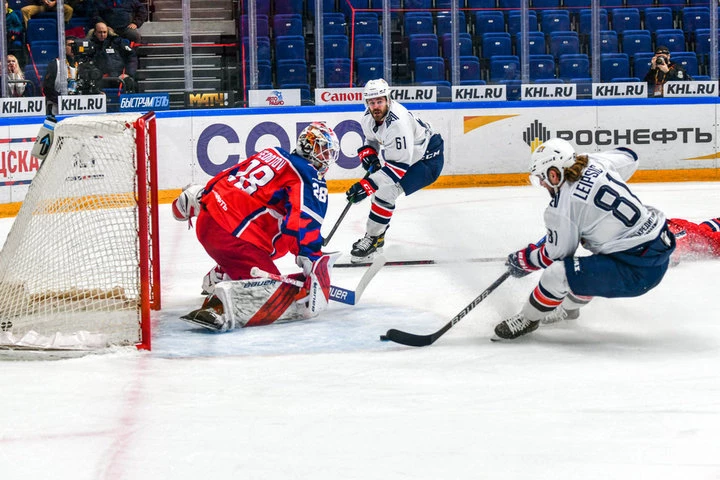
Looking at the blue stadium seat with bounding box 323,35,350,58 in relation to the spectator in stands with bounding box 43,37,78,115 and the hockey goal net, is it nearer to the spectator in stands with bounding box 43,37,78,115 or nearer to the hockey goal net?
the spectator in stands with bounding box 43,37,78,115

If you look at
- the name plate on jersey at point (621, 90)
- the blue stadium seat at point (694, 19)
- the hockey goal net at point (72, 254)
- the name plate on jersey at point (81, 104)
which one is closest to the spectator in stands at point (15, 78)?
the name plate on jersey at point (81, 104)

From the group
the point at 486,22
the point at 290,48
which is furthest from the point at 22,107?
the point at 486,22

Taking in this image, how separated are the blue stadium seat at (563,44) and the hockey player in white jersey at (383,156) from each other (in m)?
4.27

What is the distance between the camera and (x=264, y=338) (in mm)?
4090

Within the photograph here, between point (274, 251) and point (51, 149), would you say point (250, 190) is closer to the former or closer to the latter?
point (274, 251)

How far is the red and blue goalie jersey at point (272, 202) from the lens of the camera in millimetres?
4199

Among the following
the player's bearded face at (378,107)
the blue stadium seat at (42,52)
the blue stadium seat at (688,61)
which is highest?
the blue stadium seat at (42,52)

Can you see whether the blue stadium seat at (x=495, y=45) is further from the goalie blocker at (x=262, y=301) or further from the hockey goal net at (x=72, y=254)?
the hockey goal net at (x=72, y=254)

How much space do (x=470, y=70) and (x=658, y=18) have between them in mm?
2446

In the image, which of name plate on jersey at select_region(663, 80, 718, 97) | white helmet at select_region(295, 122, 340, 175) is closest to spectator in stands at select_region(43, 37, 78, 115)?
white helmet at select_region(295, 122, 340, 175)

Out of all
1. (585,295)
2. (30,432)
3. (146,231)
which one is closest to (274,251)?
(146,231)

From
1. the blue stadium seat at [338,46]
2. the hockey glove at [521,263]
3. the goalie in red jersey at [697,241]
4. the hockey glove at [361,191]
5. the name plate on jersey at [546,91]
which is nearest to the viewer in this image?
the hockey glove at [521,263]

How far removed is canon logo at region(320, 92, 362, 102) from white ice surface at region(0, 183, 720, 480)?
4882 mm

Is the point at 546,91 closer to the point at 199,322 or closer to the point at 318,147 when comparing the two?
the point at 318,147
